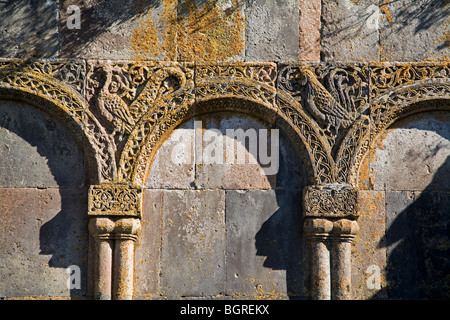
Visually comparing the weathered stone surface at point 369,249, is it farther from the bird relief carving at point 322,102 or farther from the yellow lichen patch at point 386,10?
the yellow lichen patch at point 386,10

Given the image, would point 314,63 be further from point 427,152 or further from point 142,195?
point 142,195

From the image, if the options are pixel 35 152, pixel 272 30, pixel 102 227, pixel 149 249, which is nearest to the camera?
pixel 102 227

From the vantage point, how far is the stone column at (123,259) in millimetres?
8164

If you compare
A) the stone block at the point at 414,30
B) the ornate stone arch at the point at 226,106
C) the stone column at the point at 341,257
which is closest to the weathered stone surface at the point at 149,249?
the ornate stone arch at the point at 226,106

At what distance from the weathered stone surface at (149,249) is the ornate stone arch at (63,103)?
576 mm

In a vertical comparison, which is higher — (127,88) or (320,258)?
(127,88)

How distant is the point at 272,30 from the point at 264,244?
2532 mm

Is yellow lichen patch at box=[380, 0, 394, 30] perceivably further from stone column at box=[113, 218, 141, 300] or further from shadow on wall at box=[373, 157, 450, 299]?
stone column at box=[113, 218, 141, 300]

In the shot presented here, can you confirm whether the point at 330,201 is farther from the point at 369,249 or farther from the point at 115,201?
the point at 115,201

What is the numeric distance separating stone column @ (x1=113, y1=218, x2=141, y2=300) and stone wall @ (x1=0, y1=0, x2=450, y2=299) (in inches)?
0.9

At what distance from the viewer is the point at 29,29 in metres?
8.65

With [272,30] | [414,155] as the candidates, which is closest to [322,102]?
[272,30]

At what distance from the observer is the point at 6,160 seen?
8477 millimetres
